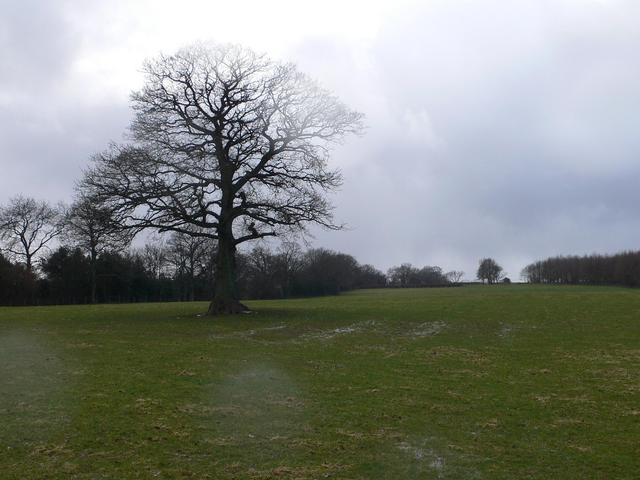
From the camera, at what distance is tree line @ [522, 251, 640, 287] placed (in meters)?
111

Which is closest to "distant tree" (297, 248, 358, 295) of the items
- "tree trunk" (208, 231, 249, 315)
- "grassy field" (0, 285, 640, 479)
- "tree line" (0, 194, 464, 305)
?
"tree line" (0, 194, 464, 305)

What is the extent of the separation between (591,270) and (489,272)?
38295mm

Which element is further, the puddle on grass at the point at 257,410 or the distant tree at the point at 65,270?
the distant tree at the point at 65,270

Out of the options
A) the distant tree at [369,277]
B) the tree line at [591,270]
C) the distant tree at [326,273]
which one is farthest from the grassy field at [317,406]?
the distant tree at [369,277]

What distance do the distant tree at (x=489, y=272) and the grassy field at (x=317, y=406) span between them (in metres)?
143

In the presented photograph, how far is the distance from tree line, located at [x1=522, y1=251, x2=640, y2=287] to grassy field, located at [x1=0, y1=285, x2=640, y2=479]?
98594 mm

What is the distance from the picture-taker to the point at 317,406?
12172 millimetres

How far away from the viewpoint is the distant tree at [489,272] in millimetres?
162625

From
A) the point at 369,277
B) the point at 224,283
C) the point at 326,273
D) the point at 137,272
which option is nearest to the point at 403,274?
the point at 369,277

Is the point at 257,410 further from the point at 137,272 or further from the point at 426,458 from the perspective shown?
the point at 137,272

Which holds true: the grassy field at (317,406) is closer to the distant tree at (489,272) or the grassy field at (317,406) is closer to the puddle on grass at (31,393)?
the puddle on grass at (31,393)

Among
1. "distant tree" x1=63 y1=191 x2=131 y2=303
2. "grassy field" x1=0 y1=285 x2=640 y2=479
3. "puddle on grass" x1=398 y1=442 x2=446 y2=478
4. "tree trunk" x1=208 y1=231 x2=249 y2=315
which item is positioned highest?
"distant tree" x1=63 y1=191 x2=131 y2=303

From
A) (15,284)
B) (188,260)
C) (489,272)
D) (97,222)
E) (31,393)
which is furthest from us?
(489,272)

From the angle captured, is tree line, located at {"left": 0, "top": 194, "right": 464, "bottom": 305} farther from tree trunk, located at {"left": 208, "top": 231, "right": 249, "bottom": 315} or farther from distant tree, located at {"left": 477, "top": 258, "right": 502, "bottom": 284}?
distant tree, located at {"left": 477, "top": 258, "right": 502, "bottom": 284}
